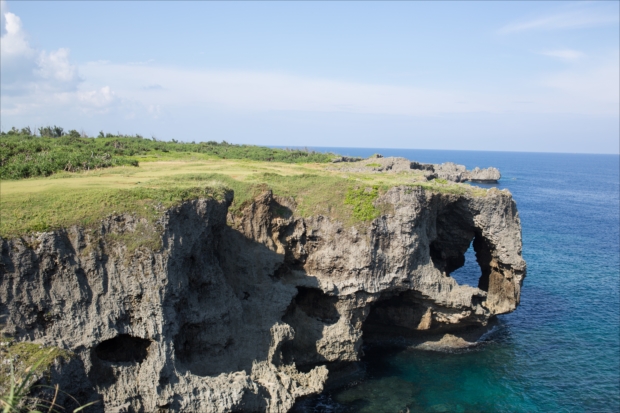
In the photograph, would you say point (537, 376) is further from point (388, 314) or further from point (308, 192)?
point (308, 192)

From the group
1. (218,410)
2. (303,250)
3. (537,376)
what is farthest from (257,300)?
(537,376)

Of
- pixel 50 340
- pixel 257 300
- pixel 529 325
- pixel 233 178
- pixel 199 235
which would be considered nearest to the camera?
pixel 50 340

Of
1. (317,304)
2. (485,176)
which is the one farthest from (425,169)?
(317,304)

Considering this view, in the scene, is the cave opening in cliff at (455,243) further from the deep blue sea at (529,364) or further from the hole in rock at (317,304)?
the hole in rock at (317,304)

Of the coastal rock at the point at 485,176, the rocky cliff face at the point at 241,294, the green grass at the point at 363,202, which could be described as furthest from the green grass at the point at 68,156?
the coastal rock at the point at 485,176

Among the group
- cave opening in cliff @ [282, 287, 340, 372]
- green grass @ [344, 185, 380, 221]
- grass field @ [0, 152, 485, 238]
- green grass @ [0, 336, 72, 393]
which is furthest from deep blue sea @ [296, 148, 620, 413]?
green grass @ [0, 336, 72, 393]

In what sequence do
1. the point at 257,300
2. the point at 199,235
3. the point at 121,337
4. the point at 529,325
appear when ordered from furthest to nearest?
the point at 529,325
the point at 257,300
the point at 199,235
the point at 121,337

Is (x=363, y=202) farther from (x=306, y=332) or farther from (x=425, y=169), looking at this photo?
(x=425, y=169)

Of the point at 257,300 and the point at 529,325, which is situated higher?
the point at 257,300
